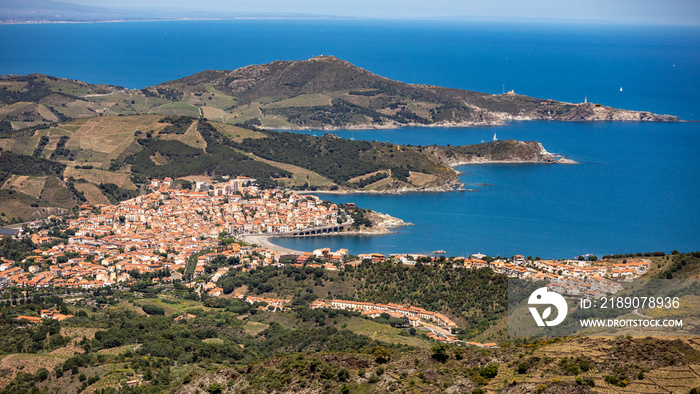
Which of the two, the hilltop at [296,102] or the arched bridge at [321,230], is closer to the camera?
the arched bridge at [321,230]

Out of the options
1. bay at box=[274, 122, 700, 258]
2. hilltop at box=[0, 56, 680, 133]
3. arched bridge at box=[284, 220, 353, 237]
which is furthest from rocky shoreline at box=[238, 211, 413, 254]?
hilltop at box=[0, 56, 680, 133]

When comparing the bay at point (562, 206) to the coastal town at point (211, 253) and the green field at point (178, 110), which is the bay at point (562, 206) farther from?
the green field at point (178, 110)

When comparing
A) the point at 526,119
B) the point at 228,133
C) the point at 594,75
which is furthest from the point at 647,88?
the point at 228,133

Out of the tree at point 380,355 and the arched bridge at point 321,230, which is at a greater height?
the tree at point 380,355

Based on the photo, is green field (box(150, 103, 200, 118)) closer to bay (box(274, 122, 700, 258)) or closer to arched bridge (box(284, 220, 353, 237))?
bay (box(274, 122, 700, 258))

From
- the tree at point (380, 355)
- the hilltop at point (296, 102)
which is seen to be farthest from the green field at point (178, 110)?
the tree at point (380, 355)

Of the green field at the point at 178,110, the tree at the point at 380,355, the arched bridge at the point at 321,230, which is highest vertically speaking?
the tree at the point at 380,355
